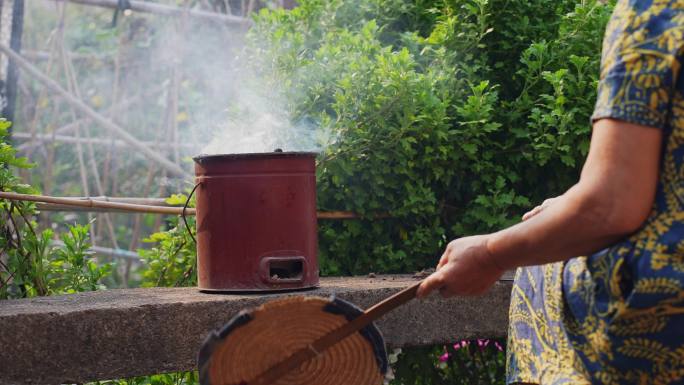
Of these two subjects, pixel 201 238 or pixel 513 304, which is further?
pixel 201 238

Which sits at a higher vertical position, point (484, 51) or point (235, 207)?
point (484, 51)

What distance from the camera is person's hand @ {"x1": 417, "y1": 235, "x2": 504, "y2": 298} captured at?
6.93 ft

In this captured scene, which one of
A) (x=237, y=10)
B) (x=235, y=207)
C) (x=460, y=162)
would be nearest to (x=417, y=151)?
(x=460, y=162)

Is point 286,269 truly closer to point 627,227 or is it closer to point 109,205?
point 109,205

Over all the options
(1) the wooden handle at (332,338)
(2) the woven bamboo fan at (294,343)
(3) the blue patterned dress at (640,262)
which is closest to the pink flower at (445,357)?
(2) the woven bamboo fan at (294,343)

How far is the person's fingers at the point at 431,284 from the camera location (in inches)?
86.4

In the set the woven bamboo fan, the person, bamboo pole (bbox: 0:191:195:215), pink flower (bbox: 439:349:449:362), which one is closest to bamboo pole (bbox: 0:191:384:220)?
bamboo pole (bbox: 0:191:195:215)

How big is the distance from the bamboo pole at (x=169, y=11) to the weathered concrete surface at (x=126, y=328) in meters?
3.14

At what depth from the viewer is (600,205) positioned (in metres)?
1.85

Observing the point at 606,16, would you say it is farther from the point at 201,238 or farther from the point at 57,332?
the point at 57,332

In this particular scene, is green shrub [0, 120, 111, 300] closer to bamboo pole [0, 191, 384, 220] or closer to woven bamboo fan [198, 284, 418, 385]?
bamboo pole [0, 191, 384, 220]

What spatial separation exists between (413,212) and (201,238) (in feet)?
3.26

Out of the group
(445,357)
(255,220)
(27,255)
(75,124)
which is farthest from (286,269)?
(75,124)

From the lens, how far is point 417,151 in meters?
4.07
